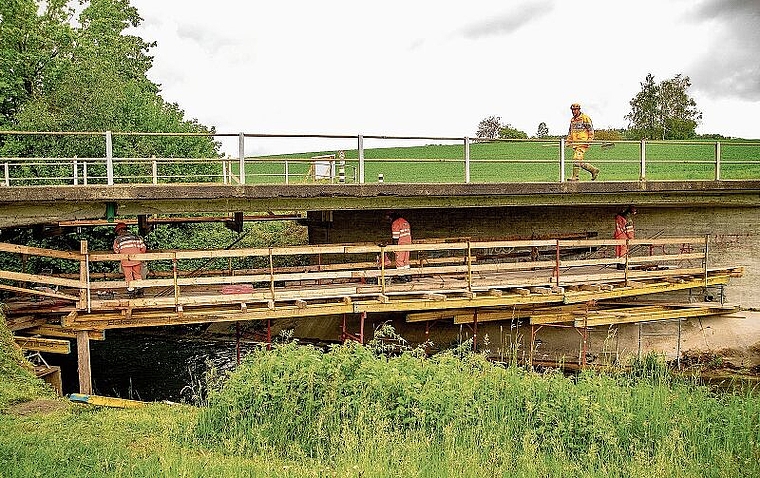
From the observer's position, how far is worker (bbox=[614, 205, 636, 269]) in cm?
1858

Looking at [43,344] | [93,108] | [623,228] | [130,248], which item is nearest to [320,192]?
[130,248]

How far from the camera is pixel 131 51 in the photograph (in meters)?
40.2

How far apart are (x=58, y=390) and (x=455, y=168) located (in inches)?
1389

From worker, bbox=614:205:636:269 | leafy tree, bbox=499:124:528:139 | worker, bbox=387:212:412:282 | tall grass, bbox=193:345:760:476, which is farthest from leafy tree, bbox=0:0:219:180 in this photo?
leafy tree, bbox=499:124:528:139

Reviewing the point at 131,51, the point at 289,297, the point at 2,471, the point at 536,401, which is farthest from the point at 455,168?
the point at 2,471

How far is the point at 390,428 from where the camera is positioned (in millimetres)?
10102

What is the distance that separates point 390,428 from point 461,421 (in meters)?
1.00

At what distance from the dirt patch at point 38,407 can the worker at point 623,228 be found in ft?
43.0

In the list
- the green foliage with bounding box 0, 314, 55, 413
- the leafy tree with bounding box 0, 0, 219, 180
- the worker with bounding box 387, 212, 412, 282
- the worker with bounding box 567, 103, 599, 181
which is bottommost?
the green foliage with bounding box 0, 314, 55, 413

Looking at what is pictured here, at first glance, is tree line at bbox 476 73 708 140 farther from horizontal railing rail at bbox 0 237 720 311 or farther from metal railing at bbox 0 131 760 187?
horizontal railing rail at bbox 0 237 720 311

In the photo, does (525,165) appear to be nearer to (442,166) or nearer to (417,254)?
(442,166)

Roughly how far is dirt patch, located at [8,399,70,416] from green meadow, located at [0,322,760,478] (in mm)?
57

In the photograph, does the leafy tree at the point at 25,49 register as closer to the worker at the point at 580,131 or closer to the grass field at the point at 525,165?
the grass field at the point at 525,165

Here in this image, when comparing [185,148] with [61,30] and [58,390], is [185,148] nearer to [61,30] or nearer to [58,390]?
[61,30]
